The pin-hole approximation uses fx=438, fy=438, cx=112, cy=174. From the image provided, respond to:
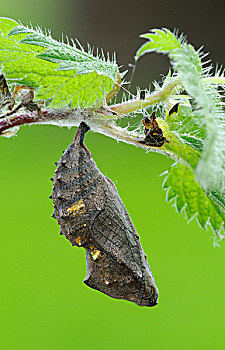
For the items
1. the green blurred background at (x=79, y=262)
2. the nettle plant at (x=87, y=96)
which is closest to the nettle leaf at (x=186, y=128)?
the nettle plant at (x=87, y=96)

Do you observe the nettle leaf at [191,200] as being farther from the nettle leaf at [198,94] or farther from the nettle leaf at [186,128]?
the nettle leaf at [198,94]

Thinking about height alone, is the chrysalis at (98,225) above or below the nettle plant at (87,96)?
below

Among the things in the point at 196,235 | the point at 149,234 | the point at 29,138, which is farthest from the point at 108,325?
the point at 29,138

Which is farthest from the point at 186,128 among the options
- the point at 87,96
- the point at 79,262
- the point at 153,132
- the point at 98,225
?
the point at 79,262

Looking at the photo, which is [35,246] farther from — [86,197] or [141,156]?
[86,197]

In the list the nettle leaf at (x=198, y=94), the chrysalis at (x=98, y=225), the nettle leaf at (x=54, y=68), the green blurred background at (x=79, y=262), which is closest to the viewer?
the nettle leaf at (x=198, y=94)

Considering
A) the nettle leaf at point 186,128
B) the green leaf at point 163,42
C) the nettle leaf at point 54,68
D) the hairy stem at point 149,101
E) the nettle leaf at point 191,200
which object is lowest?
the nettle leaf at point 191,200
